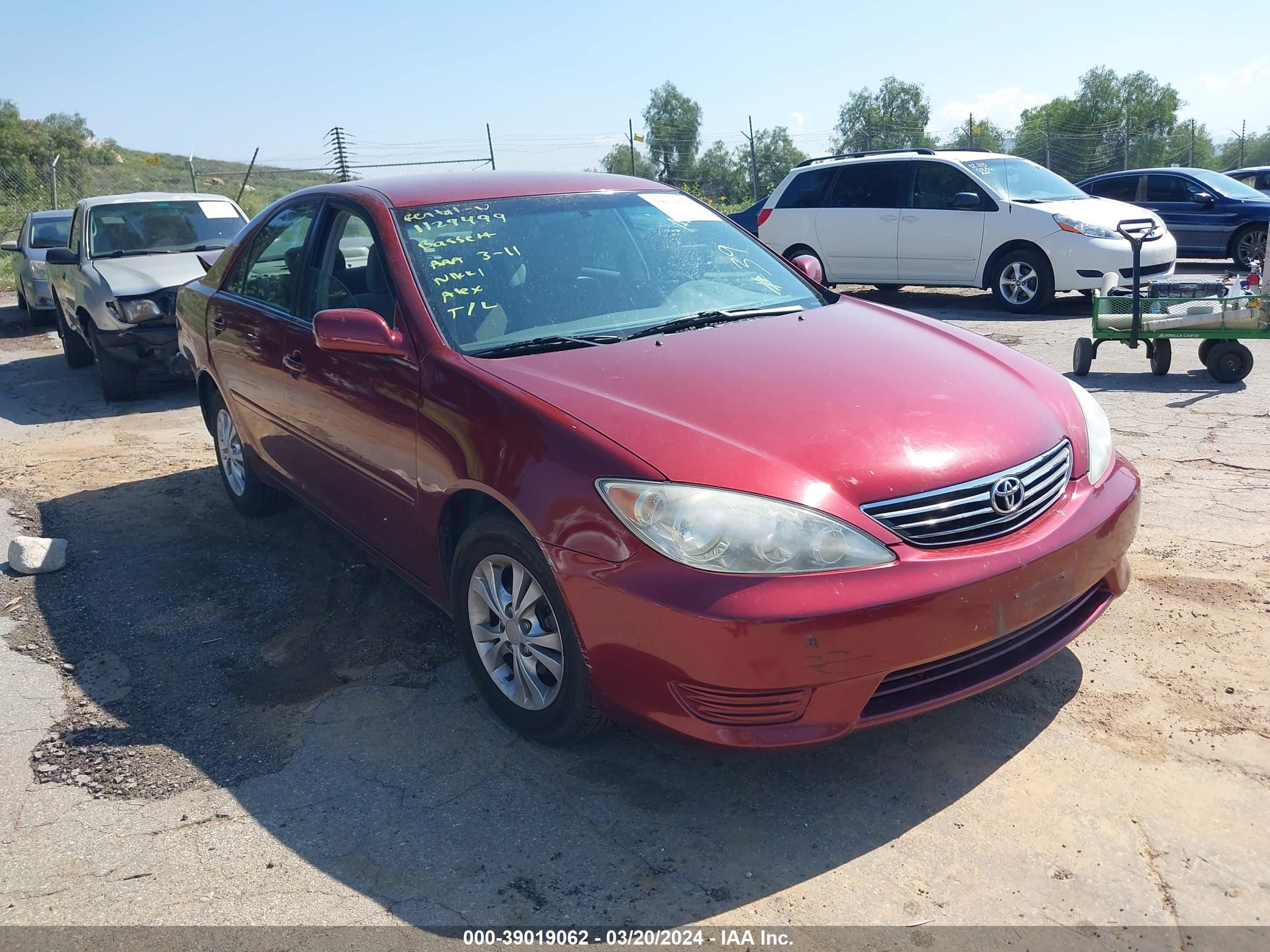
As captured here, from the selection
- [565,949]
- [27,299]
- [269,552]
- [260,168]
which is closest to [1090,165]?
[260,168]

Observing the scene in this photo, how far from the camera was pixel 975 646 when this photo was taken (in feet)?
8.71

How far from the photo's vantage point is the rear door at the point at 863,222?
11.6m

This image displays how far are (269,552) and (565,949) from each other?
3124 millimetres

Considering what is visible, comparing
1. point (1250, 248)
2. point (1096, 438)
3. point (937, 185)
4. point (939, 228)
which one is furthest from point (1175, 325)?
point (1250, 248)

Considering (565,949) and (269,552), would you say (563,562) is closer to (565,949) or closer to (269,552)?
(565,949)

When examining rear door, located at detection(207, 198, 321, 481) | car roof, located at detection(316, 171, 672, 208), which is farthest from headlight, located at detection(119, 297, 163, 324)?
car roof, located at detection(316, 171, 672, 208)

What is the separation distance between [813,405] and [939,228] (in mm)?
9080

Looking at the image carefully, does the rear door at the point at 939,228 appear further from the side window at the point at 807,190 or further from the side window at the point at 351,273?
the side window at the point at 351,273

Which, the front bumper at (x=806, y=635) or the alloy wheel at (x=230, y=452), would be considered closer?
the front bumper at (x=806, y=635)

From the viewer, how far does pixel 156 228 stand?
9516 mm

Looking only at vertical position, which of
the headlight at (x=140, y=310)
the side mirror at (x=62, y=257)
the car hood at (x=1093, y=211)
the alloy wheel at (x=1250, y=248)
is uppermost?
the side mirror at (x=62, y=257)

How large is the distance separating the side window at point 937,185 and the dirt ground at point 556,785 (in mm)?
7364

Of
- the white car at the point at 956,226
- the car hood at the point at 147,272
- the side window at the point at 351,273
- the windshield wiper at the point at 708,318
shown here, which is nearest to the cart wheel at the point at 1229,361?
the white car at the point at 956,226

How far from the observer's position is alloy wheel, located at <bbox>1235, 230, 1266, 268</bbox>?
44.0 ft
